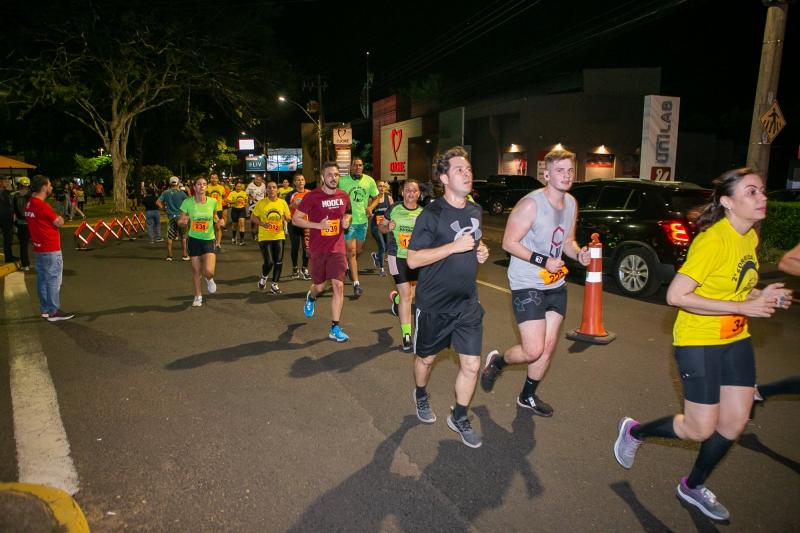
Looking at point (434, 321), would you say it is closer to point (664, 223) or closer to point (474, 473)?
point (474, 473)

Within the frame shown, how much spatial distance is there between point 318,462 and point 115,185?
31.3m

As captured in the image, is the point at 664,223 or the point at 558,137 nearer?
the point at 664,223

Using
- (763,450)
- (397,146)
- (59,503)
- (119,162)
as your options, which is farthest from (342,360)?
(397,146)

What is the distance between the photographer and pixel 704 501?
128 inches

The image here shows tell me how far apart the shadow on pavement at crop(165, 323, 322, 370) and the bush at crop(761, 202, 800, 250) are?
1159 cm

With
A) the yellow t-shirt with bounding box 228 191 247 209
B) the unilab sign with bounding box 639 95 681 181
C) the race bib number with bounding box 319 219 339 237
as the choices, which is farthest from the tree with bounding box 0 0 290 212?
the race bib number with bounding box 319 219 339 237

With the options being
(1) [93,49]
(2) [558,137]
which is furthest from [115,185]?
(2) [558,137]

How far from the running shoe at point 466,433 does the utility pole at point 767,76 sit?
8.31 metres

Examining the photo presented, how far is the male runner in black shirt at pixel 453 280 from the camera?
399cm

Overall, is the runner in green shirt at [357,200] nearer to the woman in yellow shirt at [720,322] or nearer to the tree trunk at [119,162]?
the woman in yellow shirt at [720,322]

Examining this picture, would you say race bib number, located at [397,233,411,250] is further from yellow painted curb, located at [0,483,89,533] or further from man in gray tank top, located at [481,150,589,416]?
yellow painted curb, located at [0,483,89,533]

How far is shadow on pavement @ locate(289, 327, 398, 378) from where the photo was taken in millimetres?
5742

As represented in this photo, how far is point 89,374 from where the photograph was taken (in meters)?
5.67

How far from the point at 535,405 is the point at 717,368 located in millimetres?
1810
